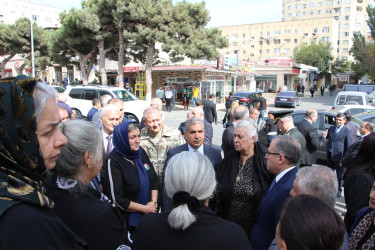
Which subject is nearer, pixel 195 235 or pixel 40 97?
pixel 40 97

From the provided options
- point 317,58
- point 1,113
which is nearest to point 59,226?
point 1,113

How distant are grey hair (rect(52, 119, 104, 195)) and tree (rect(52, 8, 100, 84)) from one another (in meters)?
22.1

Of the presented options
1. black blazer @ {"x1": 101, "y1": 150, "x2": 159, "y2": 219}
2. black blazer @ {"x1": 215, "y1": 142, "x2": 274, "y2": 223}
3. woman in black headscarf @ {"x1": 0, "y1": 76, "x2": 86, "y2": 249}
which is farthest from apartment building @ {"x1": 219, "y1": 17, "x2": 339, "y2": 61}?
woman in black headscarf @ {"x1": 0, "y1": 76, "x2": 86, "y2": 249}

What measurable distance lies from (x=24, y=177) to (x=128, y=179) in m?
1.97

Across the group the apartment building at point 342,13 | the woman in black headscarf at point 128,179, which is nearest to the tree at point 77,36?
the woman in black headscarf at point 128,179

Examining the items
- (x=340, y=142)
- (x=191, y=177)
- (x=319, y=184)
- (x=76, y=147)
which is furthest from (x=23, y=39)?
(x=319, y=184)

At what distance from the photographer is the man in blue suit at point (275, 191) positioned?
2.59m

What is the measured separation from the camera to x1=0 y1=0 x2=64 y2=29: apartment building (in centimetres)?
6038

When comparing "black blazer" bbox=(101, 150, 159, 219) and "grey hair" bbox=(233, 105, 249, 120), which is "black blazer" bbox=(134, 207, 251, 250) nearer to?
"black blazer" bbox=(101, 150, 159, 219)

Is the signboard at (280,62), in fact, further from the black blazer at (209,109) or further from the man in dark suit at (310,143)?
the man in dark suit at (310,143)

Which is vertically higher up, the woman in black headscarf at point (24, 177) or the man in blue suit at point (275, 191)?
the woman in black headscarf at point (24, 177)

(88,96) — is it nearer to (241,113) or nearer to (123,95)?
(123,95)

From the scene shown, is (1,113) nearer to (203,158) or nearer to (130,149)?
(203,158)

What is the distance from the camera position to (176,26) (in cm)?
2073
